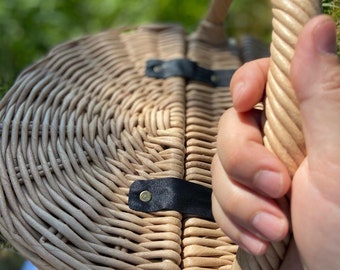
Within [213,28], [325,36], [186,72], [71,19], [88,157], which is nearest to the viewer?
[325,36]

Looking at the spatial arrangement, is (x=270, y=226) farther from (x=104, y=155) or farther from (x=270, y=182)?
(x=104, y=155)

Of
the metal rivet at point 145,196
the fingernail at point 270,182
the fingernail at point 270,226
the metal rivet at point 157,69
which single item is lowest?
the metal rivet at point 157,69

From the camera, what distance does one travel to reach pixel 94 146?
2.33 ft

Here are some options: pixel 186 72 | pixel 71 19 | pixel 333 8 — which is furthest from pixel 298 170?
pixel 71 19

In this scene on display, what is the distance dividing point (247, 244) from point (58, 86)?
0.41 m

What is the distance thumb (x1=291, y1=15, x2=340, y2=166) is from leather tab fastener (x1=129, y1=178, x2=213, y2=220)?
0.77ft

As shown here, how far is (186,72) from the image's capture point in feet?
2.83

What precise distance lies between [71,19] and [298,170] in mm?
1164

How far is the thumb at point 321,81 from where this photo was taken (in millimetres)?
416

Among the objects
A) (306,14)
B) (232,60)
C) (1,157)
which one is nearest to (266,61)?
(306,14)

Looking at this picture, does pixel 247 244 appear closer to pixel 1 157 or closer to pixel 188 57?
pixel 1 157

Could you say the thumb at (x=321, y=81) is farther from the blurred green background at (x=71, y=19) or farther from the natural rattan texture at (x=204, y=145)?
the blurred green background at (x=71, y=19)

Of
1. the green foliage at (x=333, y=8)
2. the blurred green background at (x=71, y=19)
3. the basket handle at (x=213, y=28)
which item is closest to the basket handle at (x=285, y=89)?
the green foliage at (x=333, y=8)

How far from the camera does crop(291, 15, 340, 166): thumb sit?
416 millimetres
